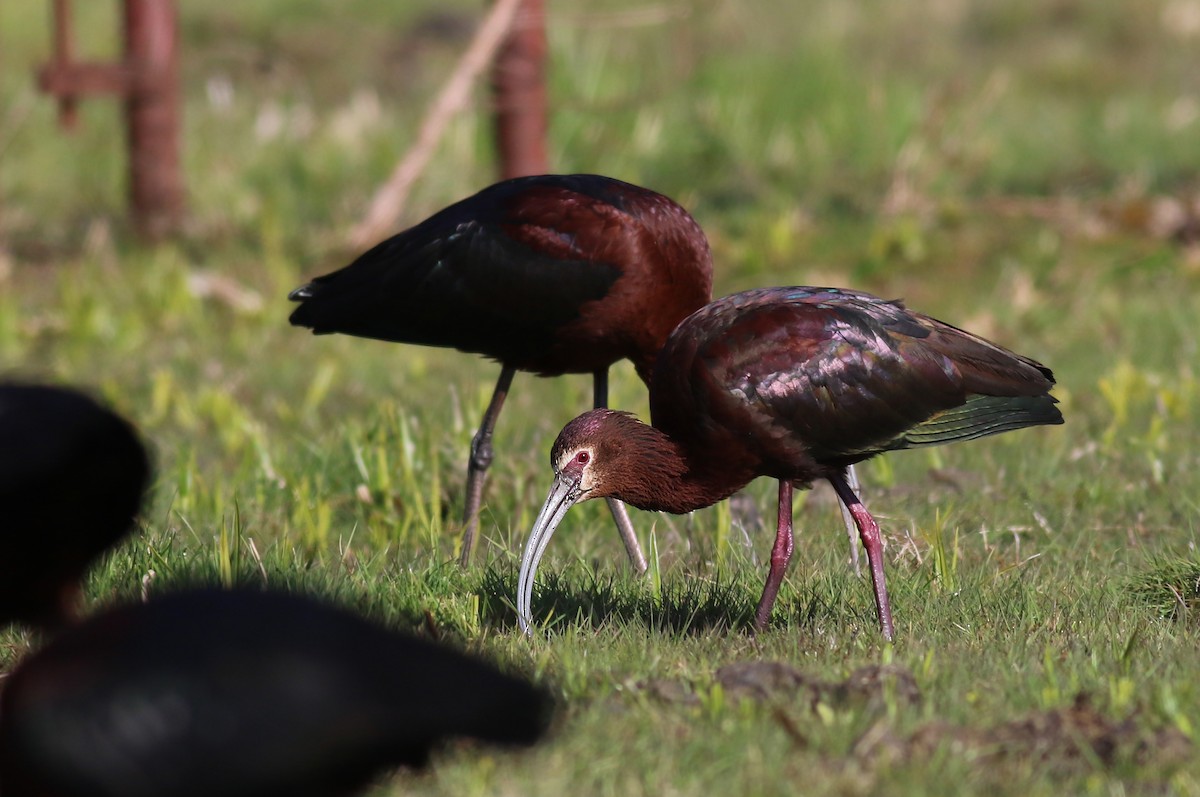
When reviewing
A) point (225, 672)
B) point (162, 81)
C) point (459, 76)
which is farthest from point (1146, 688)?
point (162, 81)

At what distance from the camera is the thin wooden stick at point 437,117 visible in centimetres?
860

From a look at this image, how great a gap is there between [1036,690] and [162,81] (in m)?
7.67

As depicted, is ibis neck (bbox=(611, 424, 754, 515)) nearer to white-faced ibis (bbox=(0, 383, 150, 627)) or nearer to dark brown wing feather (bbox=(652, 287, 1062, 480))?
dark brown wing feather (bbox=(652, 287, 1062, 480))

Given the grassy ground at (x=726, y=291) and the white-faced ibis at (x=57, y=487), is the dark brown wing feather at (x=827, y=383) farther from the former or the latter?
the white-faced ibis at (x=57, y=487)

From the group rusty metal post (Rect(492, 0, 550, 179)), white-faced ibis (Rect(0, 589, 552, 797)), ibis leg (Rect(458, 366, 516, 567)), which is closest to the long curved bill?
ibis leg (Rect(458, 366, 516, 567))

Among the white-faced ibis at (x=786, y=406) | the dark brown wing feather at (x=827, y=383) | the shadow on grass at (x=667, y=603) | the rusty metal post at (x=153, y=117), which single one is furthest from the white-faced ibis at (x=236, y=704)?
the rusty metal post at (x=153, y=117)

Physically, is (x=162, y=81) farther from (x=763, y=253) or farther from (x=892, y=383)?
(x=892, y=383)

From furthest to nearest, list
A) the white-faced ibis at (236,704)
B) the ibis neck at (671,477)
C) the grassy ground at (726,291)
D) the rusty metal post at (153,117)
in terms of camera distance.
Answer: the rusty metal post at (153,117) < the ibis neck at (671,477) < the grassy ground at (726,291) < the white-faced ibis at (236,704)

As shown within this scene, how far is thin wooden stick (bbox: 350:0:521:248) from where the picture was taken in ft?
28.2

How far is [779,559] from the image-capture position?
451 cm

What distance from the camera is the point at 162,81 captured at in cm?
977

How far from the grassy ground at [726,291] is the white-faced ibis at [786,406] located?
29 centimetres

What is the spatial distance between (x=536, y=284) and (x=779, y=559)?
141cm

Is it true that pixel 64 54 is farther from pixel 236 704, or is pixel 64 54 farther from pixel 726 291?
pixel 236 704
